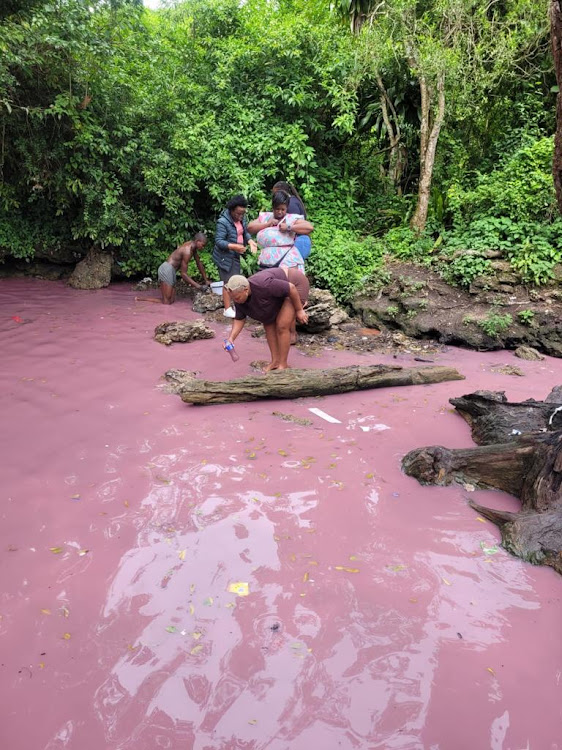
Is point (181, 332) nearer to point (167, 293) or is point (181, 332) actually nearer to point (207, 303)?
point (207, 303)

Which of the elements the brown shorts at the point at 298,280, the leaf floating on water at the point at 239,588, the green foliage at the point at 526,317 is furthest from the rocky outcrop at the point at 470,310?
the leaf floating on water at the point at 239,588

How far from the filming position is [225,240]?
23.9 ft

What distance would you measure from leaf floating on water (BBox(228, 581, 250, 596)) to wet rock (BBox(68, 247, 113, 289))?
8.93m

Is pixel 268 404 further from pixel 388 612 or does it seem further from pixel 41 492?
pixel 388 612

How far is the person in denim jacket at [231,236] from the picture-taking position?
710 centimetres

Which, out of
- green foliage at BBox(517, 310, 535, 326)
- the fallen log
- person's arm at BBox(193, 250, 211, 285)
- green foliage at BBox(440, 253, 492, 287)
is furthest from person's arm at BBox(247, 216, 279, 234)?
green foliage at BBox(517, 310, 535, 326)

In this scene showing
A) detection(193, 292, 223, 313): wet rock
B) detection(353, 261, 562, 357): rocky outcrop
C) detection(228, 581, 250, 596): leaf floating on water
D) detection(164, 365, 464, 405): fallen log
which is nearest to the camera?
detection(228, 581, 250, 596): leaf floating on water

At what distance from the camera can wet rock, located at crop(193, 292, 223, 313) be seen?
8547 millimetres

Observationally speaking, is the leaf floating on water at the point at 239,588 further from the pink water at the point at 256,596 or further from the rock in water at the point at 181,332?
the rock in water at the point at 181,332

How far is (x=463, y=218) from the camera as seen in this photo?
8.89 metres

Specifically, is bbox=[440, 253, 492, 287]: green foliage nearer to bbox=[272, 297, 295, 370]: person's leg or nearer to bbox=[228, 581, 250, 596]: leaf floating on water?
bbox=[272, 297, 295, 370]: person's leg

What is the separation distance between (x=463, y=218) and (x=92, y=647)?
29.4 feet

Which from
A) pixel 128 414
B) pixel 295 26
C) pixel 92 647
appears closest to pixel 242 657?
pixel 92 647

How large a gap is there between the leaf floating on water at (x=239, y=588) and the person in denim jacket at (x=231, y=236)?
16.7 feet
